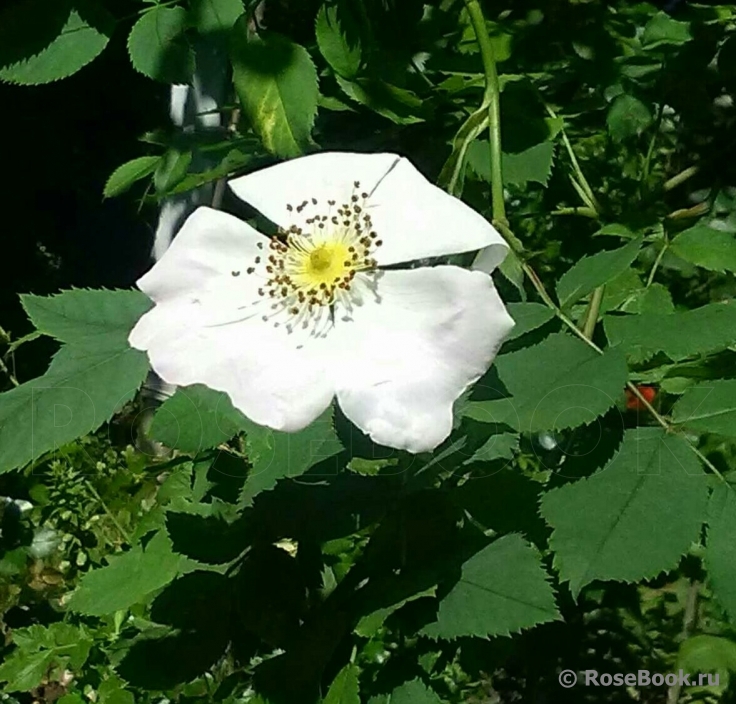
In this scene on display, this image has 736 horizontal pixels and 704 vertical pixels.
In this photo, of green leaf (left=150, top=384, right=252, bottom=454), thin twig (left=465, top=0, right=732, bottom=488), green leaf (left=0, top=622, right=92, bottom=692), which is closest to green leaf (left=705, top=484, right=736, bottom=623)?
thin twig (left=465, top=0, right=732, bottom=488)

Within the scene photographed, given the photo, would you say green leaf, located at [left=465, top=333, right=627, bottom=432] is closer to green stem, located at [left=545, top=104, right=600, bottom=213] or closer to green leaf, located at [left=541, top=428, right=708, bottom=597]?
green leaf, located at [left=541, top=428, right=708, bottom=597]

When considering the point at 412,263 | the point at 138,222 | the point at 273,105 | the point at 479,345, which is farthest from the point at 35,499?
the point at 479,345

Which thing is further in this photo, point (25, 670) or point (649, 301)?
point (25, 670)

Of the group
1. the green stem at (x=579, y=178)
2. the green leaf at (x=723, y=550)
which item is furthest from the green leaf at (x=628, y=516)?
the green stem at (x=579, y=178)

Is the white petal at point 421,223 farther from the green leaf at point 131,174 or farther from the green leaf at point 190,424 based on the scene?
the green leaf at point 131,174

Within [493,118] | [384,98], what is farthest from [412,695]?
[384,98]

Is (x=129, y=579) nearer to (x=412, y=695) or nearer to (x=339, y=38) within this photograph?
(x=412, y=695)
